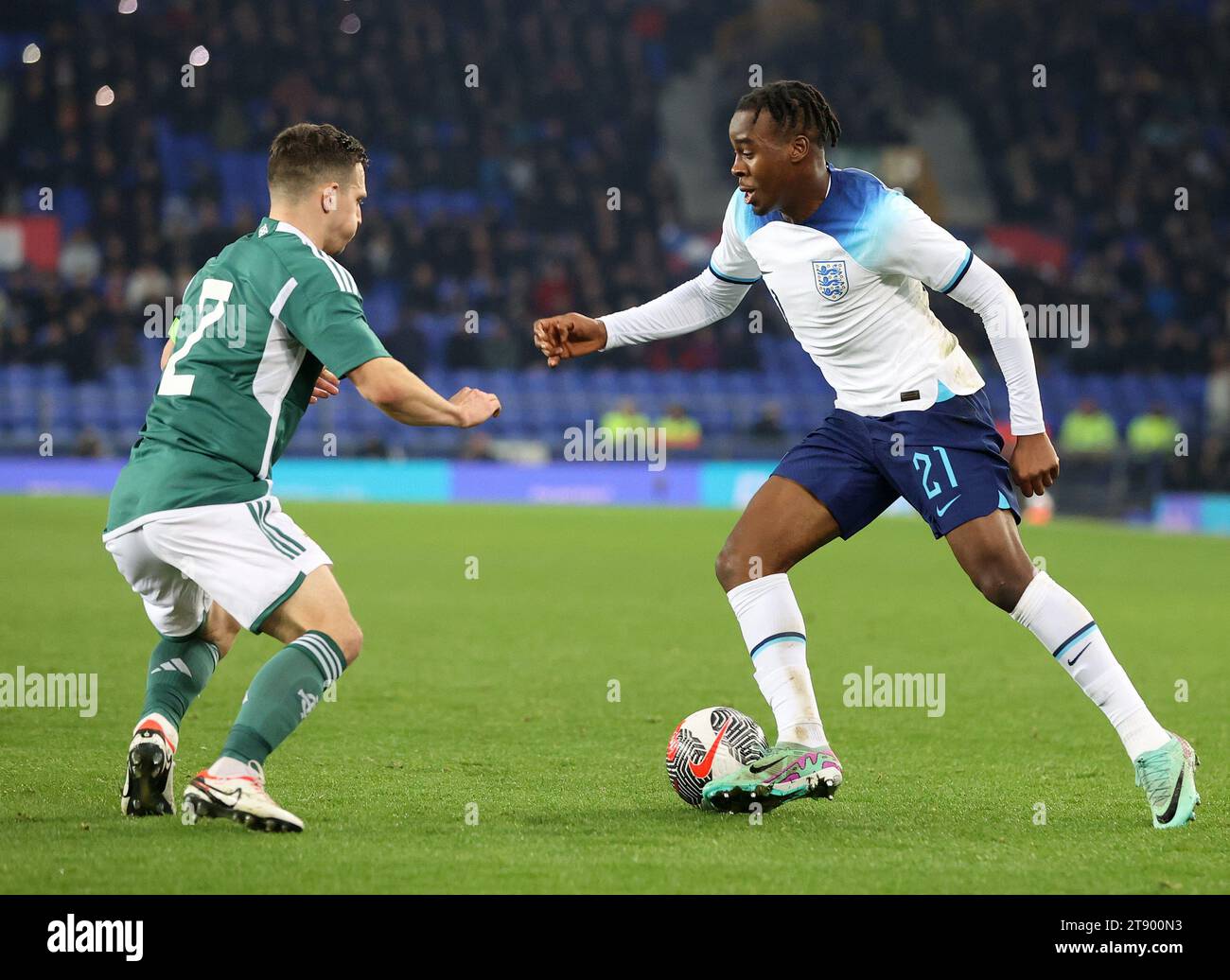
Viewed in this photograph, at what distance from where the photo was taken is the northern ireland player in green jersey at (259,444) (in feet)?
14.4

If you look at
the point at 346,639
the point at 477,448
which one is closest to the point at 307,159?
the point at 346,639

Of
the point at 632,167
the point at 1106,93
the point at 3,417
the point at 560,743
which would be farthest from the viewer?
the point at 1106,93

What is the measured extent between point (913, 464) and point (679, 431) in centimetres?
1834

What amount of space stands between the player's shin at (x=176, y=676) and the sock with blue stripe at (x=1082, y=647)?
2.57m

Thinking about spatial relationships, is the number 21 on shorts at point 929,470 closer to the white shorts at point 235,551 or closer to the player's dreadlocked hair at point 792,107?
the player's dreadlocked hair at point 792,107

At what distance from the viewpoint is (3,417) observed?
22547 mm

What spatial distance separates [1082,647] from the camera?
4961 millimetres

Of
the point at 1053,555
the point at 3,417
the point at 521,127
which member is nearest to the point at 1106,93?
the point at 521,127

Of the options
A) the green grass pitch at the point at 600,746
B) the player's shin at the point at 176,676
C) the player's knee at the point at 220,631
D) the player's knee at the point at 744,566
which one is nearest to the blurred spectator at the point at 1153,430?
the green grass pitch at the point at 600,746

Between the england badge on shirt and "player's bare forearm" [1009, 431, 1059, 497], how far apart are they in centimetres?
73

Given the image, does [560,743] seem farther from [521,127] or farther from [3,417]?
[521,127]

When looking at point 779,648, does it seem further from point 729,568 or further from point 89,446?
point 89,446

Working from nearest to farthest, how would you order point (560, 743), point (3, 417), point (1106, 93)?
point (560, 743)
point (3, 417)
point (1106, 93)

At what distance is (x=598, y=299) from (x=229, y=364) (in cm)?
2218
